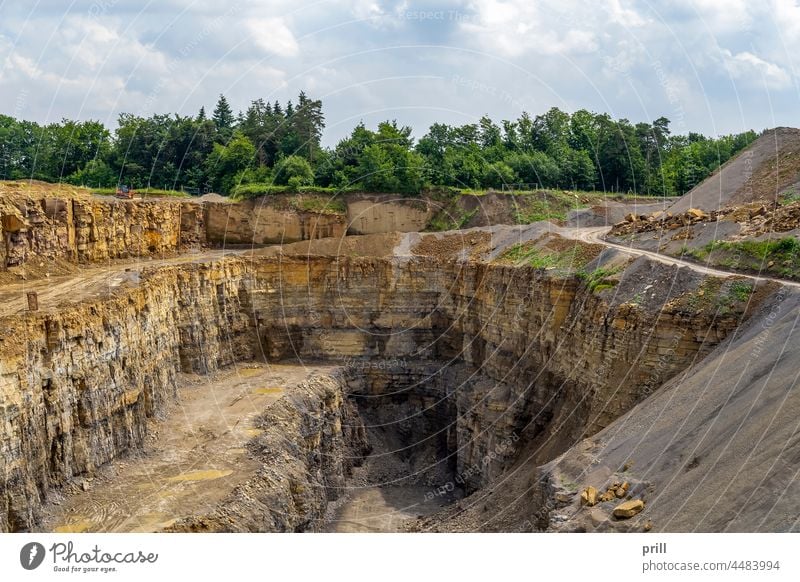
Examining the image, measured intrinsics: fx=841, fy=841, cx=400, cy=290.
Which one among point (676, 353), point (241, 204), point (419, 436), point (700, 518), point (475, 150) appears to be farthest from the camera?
point (475, 150)

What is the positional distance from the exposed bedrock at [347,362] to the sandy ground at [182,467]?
86 cm

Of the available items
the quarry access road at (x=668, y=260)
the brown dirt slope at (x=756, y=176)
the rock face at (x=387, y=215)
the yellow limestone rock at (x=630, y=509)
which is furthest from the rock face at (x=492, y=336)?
the brown dirt slope at (x=756, y=176)

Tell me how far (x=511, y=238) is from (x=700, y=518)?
125 feet

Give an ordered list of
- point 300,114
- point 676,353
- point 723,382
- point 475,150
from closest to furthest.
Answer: point 723,382, point 676,353, point 475,150, point 300,114

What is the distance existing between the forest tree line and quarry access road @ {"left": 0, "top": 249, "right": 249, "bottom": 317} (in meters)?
22.1

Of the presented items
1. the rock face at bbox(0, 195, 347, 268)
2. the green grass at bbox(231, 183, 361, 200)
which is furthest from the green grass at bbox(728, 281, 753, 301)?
the green grass at bbox(231, 183, 361, 200)

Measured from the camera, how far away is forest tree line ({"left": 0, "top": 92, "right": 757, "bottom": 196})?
73.5 metres

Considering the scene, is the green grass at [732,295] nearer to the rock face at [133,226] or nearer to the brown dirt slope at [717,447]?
the brown dirt slope at [717,447]

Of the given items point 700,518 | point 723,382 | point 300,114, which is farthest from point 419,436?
point 300,114

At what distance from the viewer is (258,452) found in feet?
127

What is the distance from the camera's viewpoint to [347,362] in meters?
55.9

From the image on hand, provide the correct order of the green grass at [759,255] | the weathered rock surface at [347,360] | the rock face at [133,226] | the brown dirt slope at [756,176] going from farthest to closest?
the brown dirt slope at [756,176] → the rock face at [133,226] → the green grass at [759,255] → the weathered rock surface at [347,360]

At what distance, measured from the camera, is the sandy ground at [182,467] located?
101 feet

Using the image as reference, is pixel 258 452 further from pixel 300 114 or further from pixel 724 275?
pixel 300 114
